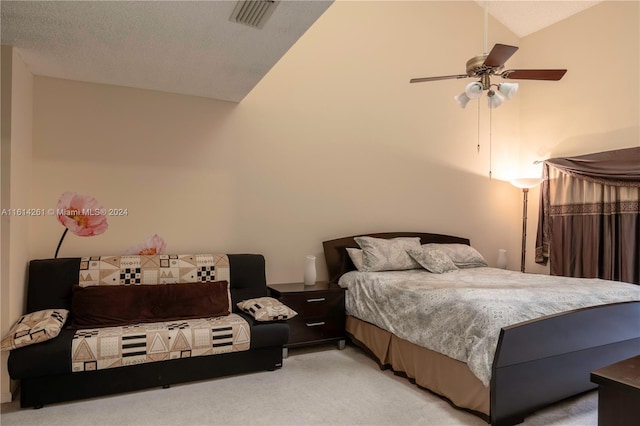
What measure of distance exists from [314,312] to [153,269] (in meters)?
1.40

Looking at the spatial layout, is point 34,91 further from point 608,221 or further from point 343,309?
point 608,221

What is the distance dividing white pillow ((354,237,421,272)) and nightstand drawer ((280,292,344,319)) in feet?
1.44

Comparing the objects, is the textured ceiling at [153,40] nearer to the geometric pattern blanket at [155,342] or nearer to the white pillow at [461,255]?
the geometric pattern blanket at [155,342]

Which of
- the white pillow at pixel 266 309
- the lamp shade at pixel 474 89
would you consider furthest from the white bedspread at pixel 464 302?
the lamp shade at pixel 474 89

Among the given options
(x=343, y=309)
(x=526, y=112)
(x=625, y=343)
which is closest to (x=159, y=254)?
(x=343, y=309)

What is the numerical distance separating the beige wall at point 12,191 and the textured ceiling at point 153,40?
190 millimetres

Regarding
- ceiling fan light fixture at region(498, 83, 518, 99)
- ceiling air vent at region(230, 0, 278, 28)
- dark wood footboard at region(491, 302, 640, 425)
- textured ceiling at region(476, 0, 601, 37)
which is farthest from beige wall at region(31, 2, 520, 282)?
dark wood footboard at region(491, 302, 640, 425)

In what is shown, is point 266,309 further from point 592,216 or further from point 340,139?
point 592,216

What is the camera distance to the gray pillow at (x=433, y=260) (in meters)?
3.97

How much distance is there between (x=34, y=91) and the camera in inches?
124

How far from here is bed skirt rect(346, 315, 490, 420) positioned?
2414 millimetres

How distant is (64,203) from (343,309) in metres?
2.49

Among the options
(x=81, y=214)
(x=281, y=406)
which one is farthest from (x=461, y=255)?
(x=81, y=214)

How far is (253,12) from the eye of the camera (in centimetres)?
223
